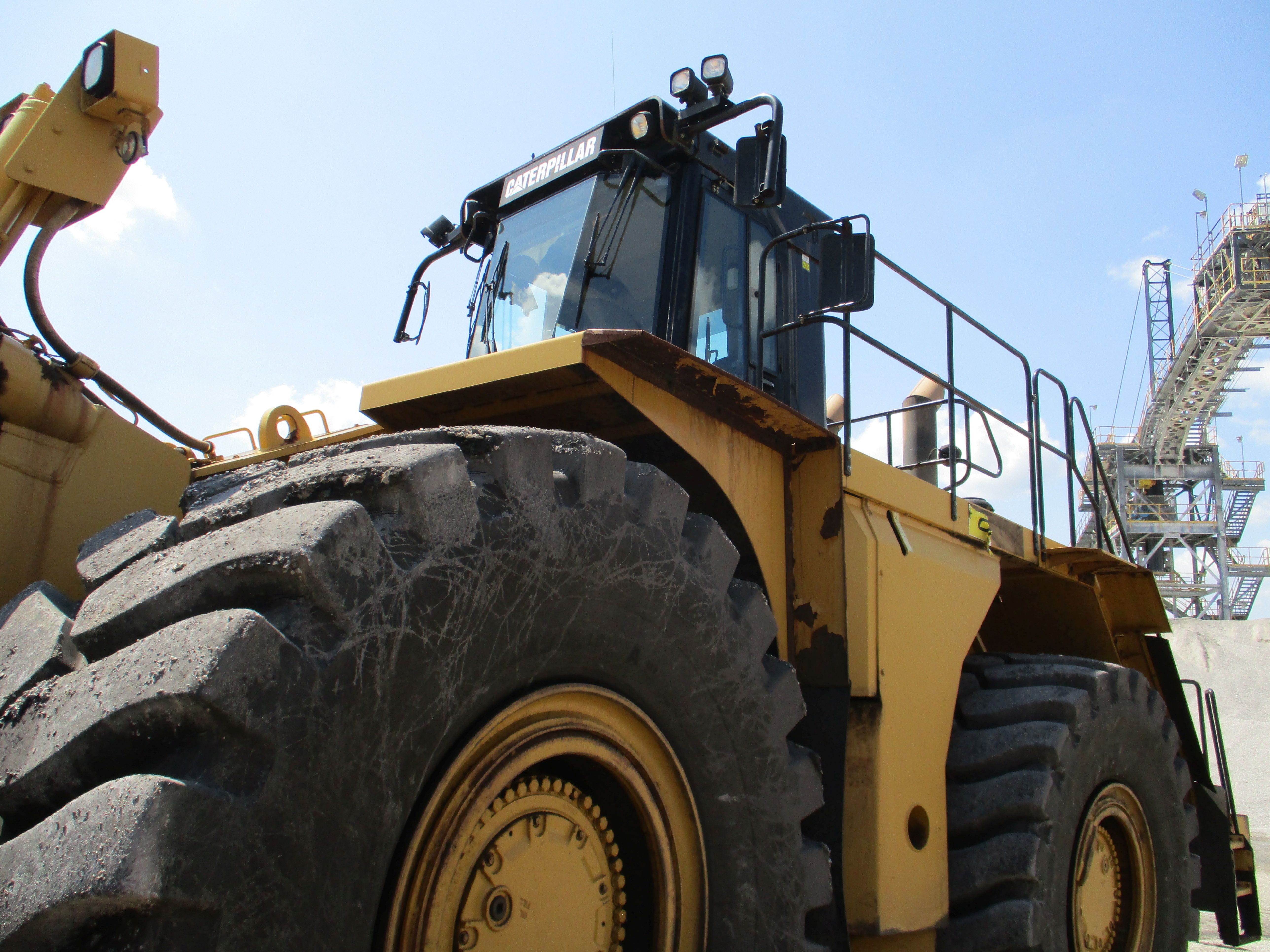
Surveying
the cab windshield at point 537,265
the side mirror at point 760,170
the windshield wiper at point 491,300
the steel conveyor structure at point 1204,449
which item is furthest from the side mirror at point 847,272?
the steel conveyor structure at point 1204,449

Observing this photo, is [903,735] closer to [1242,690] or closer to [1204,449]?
[1242,690]

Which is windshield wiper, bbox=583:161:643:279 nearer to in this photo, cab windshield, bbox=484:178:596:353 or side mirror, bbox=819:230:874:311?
cab windshield, bbox=484:178:596:353

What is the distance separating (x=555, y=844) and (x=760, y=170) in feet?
6.88

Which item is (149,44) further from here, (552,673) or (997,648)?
(997,648)


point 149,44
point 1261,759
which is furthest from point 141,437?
point 1261,759

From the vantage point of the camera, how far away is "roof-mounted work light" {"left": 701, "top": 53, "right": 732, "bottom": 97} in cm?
333

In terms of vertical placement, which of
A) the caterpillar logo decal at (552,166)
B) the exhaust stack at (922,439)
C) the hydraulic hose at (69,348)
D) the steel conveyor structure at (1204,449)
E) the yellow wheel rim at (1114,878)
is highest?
the steel conveyor structure at (1204,449)

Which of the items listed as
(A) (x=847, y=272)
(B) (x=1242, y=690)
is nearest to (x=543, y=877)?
(A) (x=847, y=272)

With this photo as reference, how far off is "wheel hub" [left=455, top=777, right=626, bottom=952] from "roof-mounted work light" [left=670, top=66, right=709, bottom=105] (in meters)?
2.53

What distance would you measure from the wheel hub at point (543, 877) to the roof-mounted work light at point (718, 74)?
97.6 inches

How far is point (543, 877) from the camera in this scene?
5.90 feet

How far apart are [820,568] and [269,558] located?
194cm

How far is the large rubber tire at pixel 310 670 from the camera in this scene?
1172 mm

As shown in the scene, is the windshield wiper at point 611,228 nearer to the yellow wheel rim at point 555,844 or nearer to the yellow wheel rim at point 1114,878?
the yellow wheel rim at point 555,844
